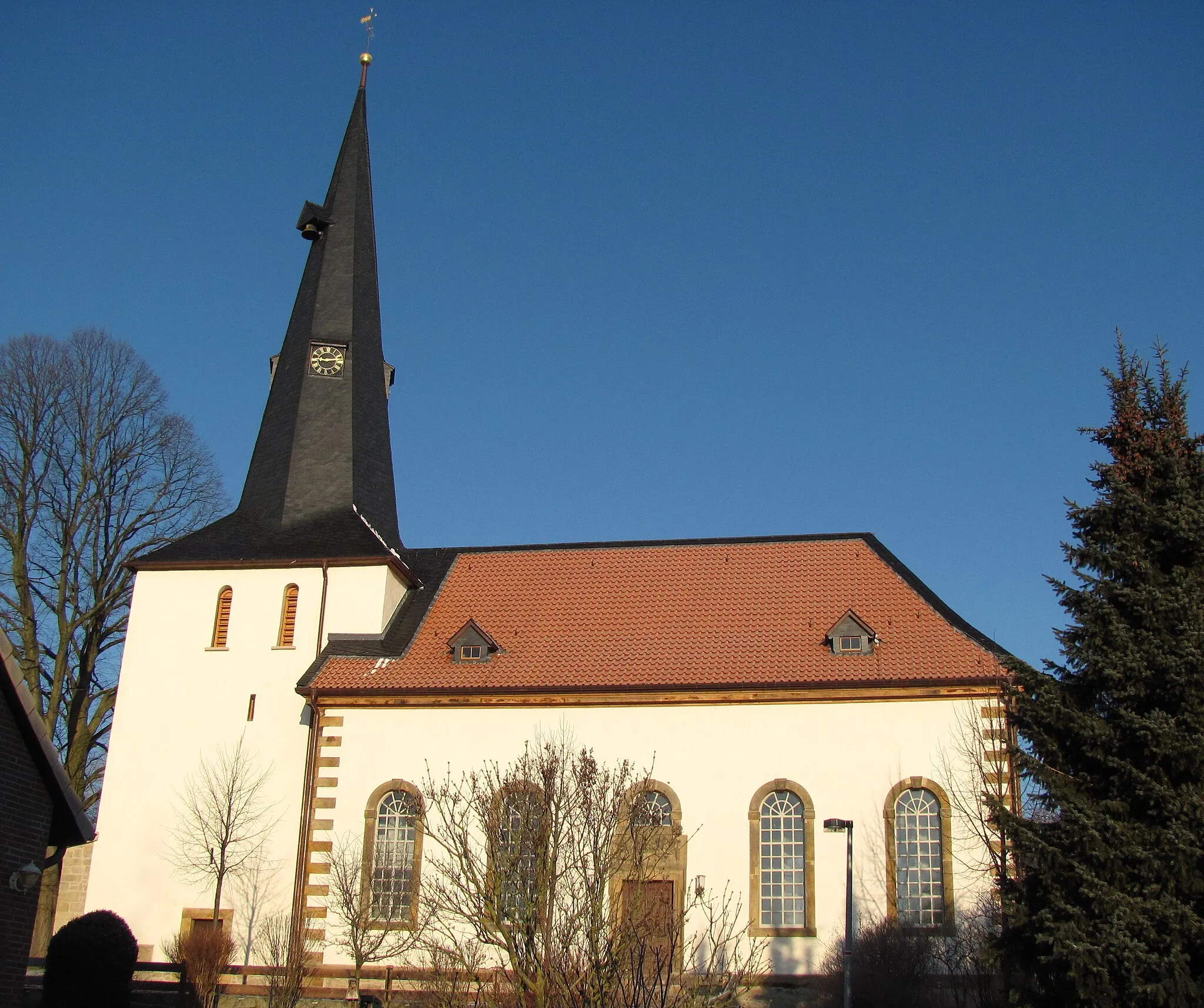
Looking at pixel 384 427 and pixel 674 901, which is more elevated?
pixel 384 427

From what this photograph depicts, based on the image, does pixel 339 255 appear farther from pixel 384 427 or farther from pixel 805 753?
pixel 805 753

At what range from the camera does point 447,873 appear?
1580 cm

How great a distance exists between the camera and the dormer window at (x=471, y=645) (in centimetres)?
2638

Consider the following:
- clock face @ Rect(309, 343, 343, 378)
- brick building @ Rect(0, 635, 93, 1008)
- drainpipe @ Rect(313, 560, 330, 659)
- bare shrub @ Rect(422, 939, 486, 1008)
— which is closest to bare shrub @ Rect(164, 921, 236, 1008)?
drainpipe @ Rect(313, 560, 330, 659)

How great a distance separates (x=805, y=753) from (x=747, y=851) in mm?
2070

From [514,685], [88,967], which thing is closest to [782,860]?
[514,685]

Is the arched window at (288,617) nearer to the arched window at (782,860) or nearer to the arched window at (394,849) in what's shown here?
the arched window at (394,849)

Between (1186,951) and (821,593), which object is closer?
(1186,951)

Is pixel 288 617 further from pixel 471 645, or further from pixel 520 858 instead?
pixel 520 858

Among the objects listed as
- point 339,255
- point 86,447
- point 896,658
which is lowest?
point 896,658

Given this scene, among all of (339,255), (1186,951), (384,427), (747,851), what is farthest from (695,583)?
(1186,951)

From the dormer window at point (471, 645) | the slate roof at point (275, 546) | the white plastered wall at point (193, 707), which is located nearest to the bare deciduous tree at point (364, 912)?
the white plastered wall at point (193, 707)

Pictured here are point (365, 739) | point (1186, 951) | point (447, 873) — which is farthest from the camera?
point (365, 739)

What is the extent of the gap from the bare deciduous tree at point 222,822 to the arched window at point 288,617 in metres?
2.55
